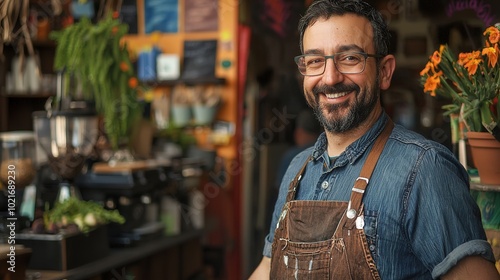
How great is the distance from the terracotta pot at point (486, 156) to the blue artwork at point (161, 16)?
3.87 meters

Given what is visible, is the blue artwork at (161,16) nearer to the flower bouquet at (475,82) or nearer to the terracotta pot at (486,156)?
the flower bouquet at (475,82)

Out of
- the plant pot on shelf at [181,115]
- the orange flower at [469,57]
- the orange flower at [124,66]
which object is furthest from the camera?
the plant pot on shelf at [181,115]

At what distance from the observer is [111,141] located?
12.5 ft

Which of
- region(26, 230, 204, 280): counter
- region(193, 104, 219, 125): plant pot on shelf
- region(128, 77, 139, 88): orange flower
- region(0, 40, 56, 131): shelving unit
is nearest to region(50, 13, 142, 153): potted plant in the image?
region(128, 77, 139, 88): orange flower

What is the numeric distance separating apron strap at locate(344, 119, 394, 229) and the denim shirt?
Result: 0.01 metres

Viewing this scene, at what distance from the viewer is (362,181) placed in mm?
1729

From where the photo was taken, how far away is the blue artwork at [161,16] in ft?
18.8

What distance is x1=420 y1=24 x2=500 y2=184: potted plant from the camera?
2129 millimetres

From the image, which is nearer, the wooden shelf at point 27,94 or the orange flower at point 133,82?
the orange flower at point 133,82

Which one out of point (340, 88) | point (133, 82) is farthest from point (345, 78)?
point (133, 82)

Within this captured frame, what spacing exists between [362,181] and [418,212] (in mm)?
165

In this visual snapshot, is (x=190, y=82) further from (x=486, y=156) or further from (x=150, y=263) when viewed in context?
(x=486, y=156)

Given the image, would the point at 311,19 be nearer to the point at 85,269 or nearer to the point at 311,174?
the point at 311,174

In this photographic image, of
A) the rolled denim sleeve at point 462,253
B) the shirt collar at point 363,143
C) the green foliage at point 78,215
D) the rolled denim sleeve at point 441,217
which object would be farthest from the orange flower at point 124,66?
the rolled denim sleeve at point 462,253
